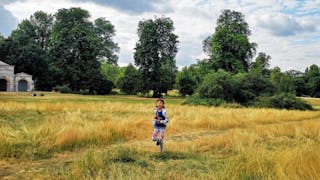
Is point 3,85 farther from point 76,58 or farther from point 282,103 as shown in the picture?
point 282,103

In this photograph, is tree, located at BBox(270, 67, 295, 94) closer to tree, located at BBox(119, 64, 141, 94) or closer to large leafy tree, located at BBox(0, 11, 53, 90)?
tree, located at BBox(119, 64, 141, 94)

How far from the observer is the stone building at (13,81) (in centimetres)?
6034

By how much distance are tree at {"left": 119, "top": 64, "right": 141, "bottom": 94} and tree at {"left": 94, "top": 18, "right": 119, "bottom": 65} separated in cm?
1879

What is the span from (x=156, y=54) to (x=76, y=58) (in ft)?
50.3

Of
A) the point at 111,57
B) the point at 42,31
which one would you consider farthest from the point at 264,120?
the point at 42,31

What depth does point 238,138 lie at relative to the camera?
1136cm

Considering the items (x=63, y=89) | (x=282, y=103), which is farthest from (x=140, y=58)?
(x=282, y=103)

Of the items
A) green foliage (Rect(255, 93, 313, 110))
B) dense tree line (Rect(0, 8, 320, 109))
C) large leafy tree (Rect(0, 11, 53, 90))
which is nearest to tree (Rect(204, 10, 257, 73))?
dense tree line (Rect(0, 8, 320, 109))

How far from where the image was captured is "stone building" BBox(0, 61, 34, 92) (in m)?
60.3

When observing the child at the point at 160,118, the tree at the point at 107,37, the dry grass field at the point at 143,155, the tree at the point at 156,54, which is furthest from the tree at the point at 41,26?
the child at the point at 160,118

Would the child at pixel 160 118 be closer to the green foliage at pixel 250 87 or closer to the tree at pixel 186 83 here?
the green foliage at pixel 250 87

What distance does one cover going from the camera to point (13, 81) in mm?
61531

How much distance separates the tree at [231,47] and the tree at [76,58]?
22452mm

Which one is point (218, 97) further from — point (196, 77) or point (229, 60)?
point (196, 77)
